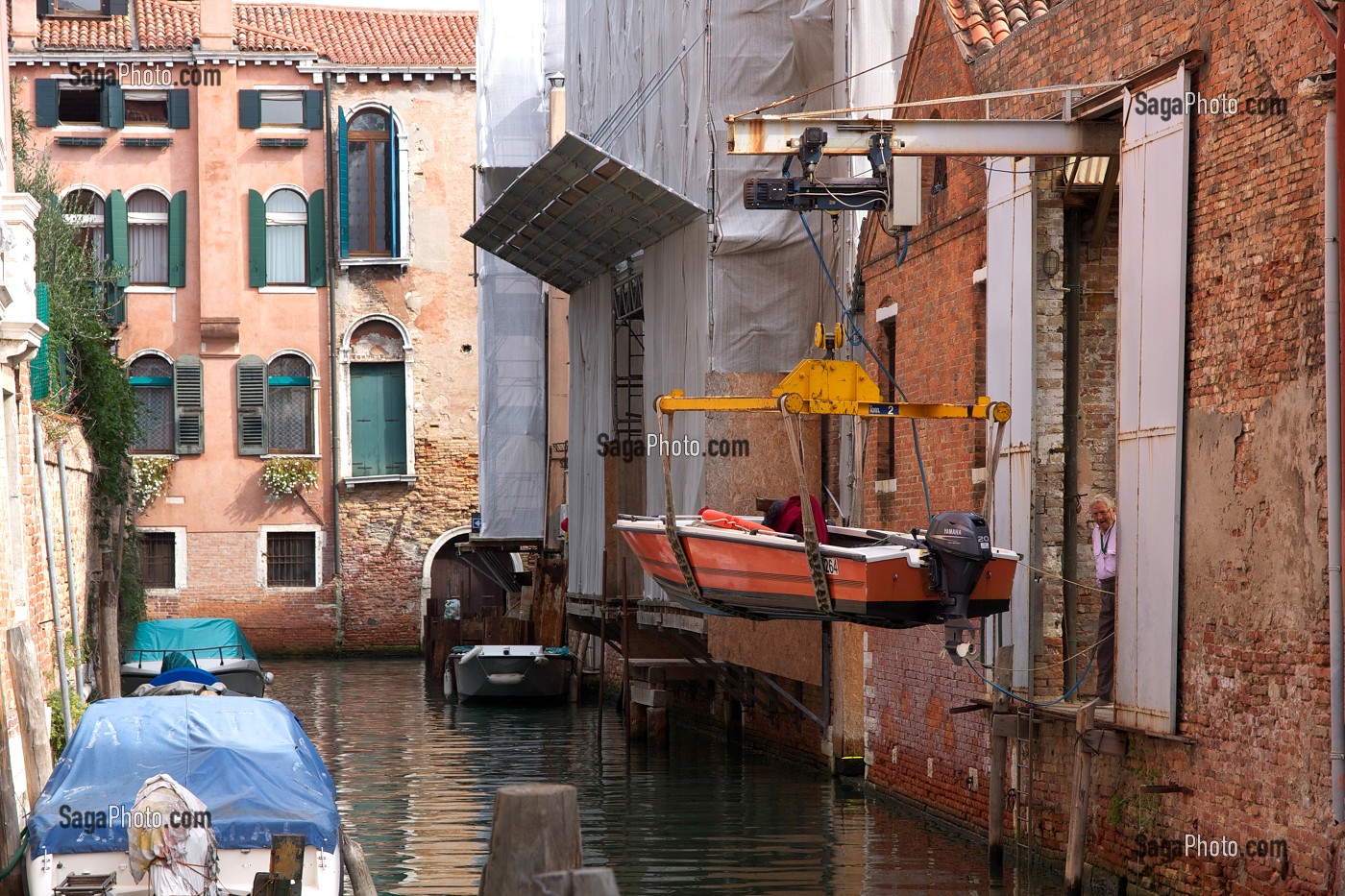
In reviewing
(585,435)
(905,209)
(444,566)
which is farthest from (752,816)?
(444,566)

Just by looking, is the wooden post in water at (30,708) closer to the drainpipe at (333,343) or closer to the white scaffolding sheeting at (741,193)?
the white scaffolding sheeting at (741,193)

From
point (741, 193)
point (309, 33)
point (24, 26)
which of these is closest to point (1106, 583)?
point (741, 193)

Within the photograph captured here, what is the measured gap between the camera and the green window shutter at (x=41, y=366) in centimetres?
1459

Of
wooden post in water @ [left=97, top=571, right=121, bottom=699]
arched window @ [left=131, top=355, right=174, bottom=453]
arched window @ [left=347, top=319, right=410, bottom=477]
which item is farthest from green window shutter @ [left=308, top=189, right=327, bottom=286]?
wooden post in water @ [left=97, top=571, right=121, bottom=699]

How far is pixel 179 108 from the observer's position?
33875 millimetres

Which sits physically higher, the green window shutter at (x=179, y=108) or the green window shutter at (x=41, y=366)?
the green window shutter at (x=179, y=108)

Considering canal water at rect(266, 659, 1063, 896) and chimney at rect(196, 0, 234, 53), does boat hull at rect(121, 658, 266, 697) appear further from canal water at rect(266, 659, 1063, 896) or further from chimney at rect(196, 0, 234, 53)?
chimney at rect(196, 0, 234, 53)

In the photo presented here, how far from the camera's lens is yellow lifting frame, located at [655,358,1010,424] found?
10.8m

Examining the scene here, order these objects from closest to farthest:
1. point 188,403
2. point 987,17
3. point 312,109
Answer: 1. point 987,17
2. point 188,403
3. point 312,109

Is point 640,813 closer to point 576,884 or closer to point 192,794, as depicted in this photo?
point 192,794

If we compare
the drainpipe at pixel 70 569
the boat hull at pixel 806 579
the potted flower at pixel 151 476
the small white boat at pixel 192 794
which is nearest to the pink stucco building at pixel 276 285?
the potted flower at pixel 151 476

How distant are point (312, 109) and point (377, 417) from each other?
624 centimetres

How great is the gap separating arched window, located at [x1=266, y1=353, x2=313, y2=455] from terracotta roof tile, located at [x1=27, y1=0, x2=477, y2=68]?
6.19 metres

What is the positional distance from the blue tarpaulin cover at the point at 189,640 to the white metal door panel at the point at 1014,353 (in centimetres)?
1413
